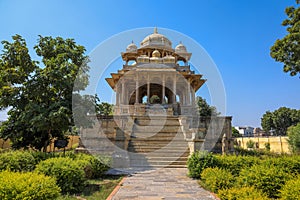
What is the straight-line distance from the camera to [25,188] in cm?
383

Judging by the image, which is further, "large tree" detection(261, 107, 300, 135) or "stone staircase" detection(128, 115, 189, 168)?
"large tree" detection(261, 107, 300, 135)

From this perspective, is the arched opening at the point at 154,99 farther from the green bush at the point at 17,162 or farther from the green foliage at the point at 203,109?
the green bush at the point at 17,162

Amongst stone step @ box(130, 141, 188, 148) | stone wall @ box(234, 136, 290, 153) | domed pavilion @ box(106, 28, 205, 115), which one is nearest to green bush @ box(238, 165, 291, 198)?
stone step @ box(130, 141, 188, 148)

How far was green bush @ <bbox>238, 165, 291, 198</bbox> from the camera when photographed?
5676 mm

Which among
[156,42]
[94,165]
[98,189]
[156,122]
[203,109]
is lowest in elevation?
[98,189]

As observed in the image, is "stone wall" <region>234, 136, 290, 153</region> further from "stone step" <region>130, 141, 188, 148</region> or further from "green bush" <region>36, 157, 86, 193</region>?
"green bush" <region>36, 157, 86, 193</region>

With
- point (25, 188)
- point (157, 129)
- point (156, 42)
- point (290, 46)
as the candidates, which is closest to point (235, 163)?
point (25, 188)

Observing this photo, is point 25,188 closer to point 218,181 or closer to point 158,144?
point 218,181

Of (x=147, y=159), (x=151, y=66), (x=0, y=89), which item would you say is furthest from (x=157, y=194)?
(x=151, y=66)

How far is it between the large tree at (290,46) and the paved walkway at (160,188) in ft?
40.6

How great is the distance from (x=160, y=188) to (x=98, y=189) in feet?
6.57

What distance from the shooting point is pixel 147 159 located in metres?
11.4

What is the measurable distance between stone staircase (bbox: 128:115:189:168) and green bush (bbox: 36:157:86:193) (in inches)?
192

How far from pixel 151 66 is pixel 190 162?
15099 mm
